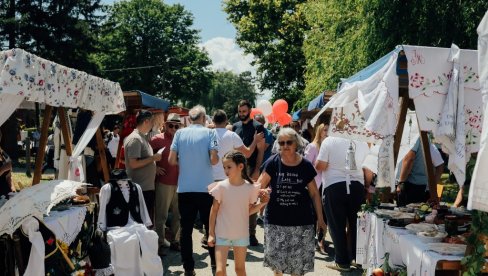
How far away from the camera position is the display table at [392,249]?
3575mm

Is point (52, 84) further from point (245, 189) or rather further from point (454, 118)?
point (454, 118)

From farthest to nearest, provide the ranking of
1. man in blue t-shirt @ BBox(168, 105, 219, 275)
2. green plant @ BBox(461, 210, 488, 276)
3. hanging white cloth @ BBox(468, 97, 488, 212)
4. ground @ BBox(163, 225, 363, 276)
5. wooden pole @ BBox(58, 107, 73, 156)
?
ground @ BBox(163, 225, 363, 276) → wooden pole @ BBox(58, 107, 73, 156) → man in blue t-shirt @ BBox(168, 105, 219, 275) → green plant @ BBox(461, 210, 488, 276) → hanging white cloth @ BBox(468, 97, 488, 212)

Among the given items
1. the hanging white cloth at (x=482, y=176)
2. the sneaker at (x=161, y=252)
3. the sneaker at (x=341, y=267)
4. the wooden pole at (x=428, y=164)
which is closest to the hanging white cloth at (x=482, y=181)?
the hanging white cloth at (x=482, y=176)

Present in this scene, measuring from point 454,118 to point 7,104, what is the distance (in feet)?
12.4

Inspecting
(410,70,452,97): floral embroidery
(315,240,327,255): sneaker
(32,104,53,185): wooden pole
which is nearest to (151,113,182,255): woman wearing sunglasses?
(32,104,53,185): wooden pole

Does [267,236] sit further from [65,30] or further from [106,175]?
[65,30]

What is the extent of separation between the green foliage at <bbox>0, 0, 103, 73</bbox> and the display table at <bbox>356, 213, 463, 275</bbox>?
22.9 meters

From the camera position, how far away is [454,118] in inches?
165

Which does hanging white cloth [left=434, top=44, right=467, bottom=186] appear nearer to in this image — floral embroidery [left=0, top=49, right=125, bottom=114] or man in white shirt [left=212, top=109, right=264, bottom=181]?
man in white shirt [left=212, top=109, right=264, bottom=181]

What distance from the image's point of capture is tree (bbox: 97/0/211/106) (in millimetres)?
46125

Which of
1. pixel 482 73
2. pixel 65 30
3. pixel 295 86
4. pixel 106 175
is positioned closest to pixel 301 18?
pixel 295 86

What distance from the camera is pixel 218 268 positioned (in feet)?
16.3

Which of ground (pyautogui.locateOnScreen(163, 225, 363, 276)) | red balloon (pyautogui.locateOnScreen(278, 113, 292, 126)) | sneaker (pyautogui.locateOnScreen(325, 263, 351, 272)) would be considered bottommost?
→ ground (pyautogui.locateOnScreen(163, 225, 363, 276))

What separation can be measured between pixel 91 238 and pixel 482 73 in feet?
13.7
